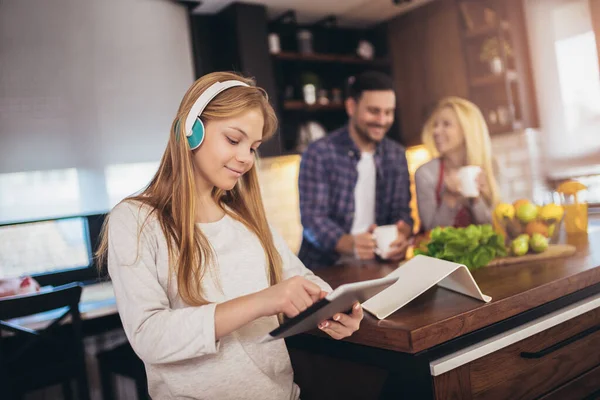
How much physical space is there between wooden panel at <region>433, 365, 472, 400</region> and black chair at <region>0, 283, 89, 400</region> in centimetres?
145

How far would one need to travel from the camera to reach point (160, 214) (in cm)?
102

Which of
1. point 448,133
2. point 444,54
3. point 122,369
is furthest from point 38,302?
point 444,54

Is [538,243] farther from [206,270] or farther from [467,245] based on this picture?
[206,270]

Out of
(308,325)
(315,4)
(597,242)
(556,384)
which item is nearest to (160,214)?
(308,325)

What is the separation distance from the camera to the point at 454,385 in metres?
1.00

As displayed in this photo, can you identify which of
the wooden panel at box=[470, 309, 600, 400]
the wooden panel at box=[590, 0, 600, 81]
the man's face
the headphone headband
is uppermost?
the wooden panel at box=[590, 0, 600, 81]

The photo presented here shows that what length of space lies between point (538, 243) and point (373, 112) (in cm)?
113

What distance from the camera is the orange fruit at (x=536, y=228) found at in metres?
1.65

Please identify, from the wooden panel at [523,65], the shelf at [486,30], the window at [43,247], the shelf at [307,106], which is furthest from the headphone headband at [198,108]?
the shelf at [486,30]

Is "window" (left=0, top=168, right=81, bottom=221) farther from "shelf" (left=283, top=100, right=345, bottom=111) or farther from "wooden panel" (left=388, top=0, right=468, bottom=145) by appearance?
"wooden panel" (left=388, top=0, right=468, bottom=145)

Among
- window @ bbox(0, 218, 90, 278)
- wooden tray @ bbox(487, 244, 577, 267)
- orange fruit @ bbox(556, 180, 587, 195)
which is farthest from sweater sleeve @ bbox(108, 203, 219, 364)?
window @ bbox(0, 218, 90, 278)

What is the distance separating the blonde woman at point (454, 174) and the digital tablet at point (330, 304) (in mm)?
1252

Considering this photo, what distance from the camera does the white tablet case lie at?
1.10 metres

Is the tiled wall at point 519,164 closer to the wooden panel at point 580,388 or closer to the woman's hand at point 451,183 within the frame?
the woman's hand at point 451,183
